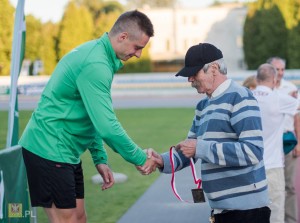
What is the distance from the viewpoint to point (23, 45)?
6.38m

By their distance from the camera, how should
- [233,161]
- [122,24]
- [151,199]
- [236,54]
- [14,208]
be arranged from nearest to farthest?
[233,161] < [122,24] < [14,208] < [151,199] < [236,54]

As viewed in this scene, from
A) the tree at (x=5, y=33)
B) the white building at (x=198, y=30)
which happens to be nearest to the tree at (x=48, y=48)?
the white building at (x=198, y=30)

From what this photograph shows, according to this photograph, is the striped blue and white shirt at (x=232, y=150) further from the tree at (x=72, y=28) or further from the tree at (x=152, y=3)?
the tree at (x=152, y=3)

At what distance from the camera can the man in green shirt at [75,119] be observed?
13.9 feet

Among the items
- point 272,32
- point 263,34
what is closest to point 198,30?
point 263,34

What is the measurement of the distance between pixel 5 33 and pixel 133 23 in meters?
2.55

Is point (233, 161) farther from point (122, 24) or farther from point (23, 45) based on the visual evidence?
point (23, 45)

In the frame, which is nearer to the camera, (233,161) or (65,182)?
(233,161)

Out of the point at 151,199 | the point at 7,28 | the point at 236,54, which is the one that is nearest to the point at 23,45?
the point at 7,28

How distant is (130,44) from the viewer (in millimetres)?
4402

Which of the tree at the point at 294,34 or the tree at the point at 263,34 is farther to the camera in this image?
the tree at the point at 263,34

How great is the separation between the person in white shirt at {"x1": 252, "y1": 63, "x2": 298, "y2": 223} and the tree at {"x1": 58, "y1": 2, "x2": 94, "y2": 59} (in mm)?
38986

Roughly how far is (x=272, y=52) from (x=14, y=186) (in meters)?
41.3

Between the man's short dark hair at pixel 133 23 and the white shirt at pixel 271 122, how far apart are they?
239cm
